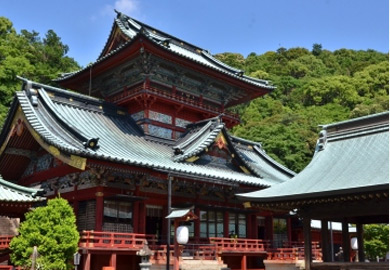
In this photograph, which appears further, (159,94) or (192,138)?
(159,94)

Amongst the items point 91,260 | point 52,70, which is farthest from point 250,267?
point 52,70

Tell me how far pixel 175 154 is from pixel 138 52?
19.7ft

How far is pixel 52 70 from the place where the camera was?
185ft

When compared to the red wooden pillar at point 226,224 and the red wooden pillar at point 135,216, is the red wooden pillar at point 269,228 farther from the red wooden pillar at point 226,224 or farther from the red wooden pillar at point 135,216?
the red wooden pillar at point 135,216

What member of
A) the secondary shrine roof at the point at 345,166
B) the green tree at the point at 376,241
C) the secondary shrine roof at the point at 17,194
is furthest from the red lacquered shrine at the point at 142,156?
the green tree at the point at 376,241

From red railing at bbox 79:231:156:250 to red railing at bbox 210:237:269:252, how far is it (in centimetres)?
340

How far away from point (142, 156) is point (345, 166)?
30.7 ft

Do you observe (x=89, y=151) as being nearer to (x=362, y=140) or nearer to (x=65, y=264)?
(x=65, y=264)

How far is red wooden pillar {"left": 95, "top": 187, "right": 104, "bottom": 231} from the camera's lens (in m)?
19.2

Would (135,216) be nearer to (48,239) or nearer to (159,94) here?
(48,239)

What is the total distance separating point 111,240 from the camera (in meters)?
18.3

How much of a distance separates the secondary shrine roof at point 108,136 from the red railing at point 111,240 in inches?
118

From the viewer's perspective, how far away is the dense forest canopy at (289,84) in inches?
2144

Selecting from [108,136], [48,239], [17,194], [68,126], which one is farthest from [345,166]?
[68,126]
